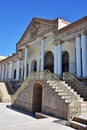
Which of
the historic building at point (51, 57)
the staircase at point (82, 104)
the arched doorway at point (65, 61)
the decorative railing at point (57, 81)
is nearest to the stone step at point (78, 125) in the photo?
the staircase at point (82, 104)

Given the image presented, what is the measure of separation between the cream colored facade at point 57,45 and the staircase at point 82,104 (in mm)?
1230

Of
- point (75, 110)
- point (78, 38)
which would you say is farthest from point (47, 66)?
point (75, 110)

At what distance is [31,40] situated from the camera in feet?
73.1

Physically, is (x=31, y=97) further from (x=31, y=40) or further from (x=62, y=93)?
(x=31, y=40)

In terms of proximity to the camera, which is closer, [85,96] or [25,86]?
[85,96]

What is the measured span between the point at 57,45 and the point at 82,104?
8938 mm

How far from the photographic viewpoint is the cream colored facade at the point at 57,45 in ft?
47.8

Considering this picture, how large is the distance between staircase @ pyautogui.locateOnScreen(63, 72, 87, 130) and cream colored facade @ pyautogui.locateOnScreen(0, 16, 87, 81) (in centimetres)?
123

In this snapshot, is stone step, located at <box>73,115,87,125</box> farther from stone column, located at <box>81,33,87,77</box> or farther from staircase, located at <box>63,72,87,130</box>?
stone column, located at <box>81,33,87,77</box>

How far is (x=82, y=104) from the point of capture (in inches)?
385


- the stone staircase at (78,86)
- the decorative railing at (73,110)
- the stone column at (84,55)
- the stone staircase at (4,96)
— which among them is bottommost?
the stone staircase at (4,96)

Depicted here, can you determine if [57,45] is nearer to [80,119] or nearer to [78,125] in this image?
[80,119]

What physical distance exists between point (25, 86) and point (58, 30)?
22.8 feet

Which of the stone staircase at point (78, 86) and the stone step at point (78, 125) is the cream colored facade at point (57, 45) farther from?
the stone step at point (78, 125)
